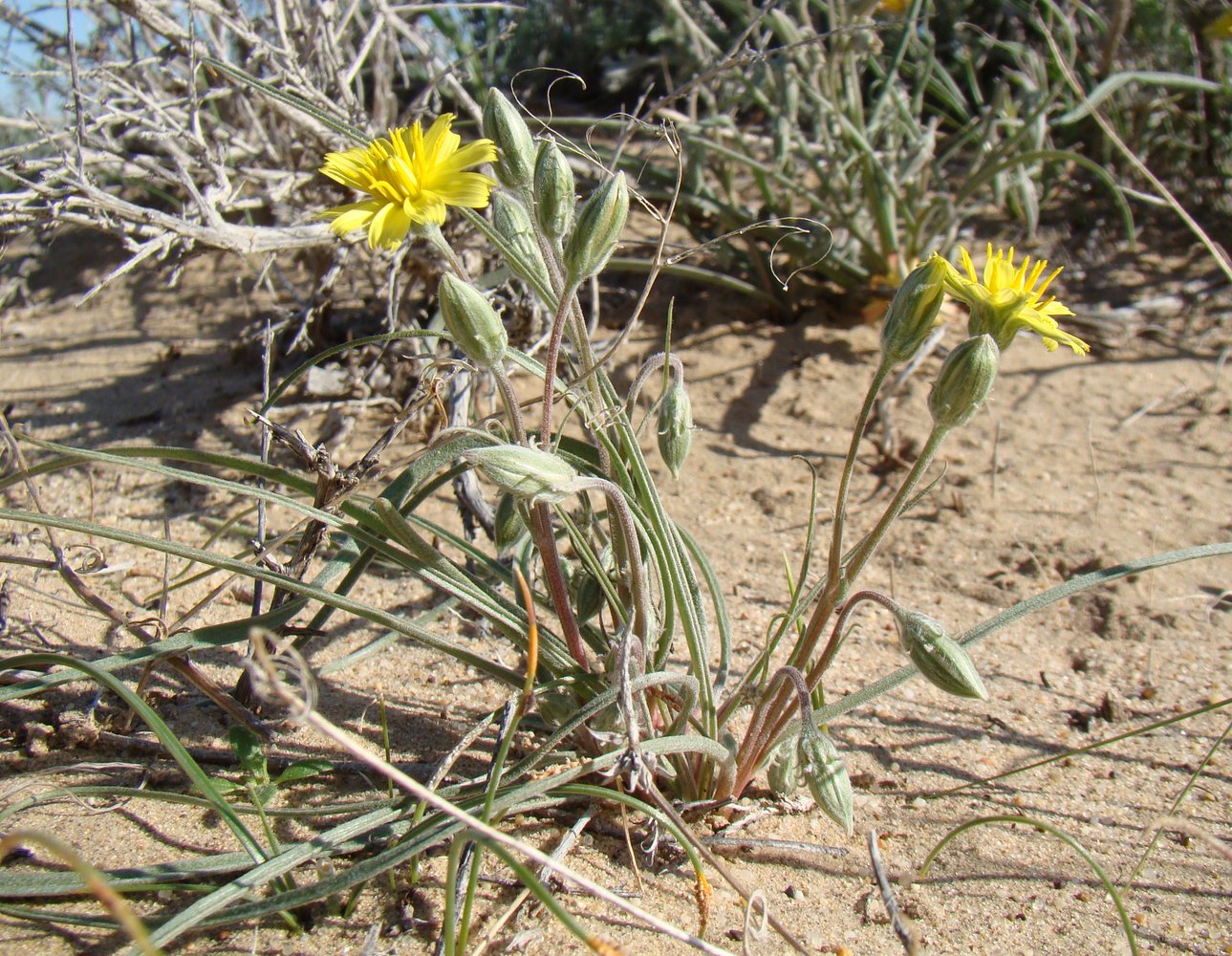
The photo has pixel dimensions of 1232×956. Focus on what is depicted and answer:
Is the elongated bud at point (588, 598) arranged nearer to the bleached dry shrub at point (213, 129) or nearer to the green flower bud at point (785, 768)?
the green flower bud at point (785, 768)

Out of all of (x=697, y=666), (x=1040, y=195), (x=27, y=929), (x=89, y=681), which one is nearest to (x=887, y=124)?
(x=1040, y=195)

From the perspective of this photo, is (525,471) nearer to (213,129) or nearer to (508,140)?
(508,140)

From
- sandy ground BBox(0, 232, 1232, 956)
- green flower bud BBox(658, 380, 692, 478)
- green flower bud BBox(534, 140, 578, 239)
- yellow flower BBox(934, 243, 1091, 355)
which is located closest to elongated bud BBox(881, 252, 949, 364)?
yellow flower BBox(934, 243, 1091, 355)

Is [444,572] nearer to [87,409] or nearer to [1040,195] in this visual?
[87,409]

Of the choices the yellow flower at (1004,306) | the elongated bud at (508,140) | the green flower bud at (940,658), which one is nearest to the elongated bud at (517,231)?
the elongated bud at (508,140)

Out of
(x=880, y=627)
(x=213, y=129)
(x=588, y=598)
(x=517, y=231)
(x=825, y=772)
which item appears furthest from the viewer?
(x=213, y=129)

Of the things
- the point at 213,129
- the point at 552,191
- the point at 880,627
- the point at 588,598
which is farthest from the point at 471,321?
the point at 213,129
